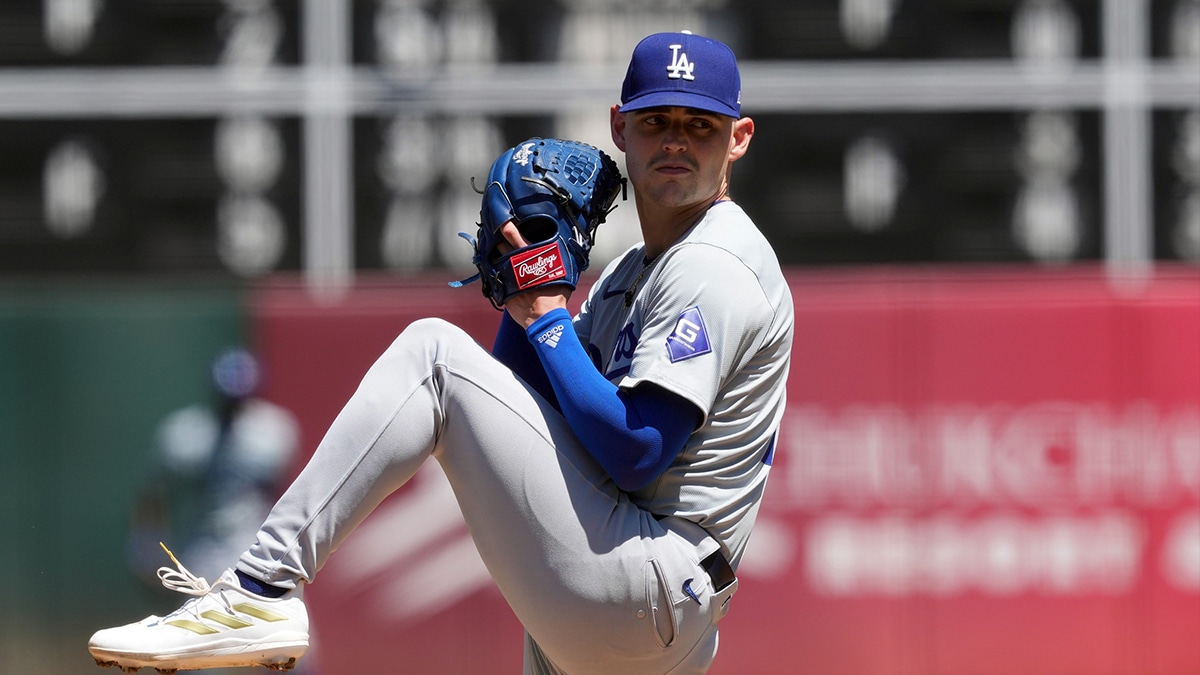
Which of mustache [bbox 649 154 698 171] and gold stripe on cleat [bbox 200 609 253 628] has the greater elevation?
mustache [bbox 649 154 698 171]

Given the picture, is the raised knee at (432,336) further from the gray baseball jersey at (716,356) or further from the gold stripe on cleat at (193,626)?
the gold stripe on cleat at (193,626)

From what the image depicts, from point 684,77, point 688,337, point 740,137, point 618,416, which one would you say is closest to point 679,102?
point 684,77

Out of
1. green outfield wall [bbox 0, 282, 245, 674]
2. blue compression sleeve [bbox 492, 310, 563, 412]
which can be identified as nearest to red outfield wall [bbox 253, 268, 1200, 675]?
green outfield wall [bbox 0, 282, 245, 674]

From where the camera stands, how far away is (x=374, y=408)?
2.26 meters

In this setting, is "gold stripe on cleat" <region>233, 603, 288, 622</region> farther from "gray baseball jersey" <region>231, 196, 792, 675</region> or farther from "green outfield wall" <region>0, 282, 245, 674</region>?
"green outfield wall" <region>0, 282, 245, 674</region>

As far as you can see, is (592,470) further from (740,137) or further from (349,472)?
(740,137)

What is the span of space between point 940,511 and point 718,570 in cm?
362

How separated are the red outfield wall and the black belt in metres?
3.42

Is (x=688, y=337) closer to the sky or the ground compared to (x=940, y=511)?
closer to the sky

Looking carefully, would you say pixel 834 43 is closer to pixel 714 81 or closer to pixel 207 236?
pixel 207 236

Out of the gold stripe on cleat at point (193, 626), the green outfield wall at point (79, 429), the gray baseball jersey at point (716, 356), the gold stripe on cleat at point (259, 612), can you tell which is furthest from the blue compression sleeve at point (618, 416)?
the green outfield wall at point (79, 429)

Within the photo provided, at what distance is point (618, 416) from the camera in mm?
2266

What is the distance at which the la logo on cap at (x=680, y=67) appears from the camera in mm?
2436

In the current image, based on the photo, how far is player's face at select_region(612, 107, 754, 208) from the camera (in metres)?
2.47
